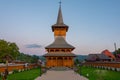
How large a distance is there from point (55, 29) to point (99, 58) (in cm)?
2777

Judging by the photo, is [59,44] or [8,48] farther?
[8,48]

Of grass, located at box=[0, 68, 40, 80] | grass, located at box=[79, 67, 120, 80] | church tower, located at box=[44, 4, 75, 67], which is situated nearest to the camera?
grass, located at box=[79, 67, 120, 80]

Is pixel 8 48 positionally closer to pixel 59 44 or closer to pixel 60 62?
pixel 59 44

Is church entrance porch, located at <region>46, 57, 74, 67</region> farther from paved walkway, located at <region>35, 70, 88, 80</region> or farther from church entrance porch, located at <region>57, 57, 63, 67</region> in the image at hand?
paved walkway, located at <region>35, 70, 88, 80</region>

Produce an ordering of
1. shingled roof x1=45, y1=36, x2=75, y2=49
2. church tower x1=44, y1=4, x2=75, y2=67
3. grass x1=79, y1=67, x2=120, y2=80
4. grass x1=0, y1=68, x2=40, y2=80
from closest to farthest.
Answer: grass x1=79, y1=67, x2=120, y2=80 < grass x1=0, y1=68, x2=40, y2=80 < church tower x1=44, y1=4, x2=75, y2=67 < shingled roof x1=45, y1=36, x2=75, y2=49

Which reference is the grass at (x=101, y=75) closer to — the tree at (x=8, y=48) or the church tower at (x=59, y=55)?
the church tower at (x=59, y=55)

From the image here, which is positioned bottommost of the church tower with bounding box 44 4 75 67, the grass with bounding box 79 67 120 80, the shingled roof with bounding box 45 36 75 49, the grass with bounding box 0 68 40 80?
the grass with bounding box 0 68 40 80

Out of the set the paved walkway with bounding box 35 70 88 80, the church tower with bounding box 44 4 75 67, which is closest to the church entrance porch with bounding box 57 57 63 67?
the church tower with bounding box 44 4 75 67

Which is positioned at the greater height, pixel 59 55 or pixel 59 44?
pixel 59 44

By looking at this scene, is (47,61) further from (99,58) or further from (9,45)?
(99,58)

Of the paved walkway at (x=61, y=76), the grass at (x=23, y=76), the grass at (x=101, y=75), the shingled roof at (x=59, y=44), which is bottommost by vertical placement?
the grass at (x=23, y=76)

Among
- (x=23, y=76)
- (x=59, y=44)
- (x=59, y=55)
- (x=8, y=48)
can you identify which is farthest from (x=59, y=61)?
(x=23, y=76)

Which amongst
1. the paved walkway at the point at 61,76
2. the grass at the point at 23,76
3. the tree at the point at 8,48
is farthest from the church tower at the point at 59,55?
the paved walkway at the point at 61,76

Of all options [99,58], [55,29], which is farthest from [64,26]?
[99,58]
